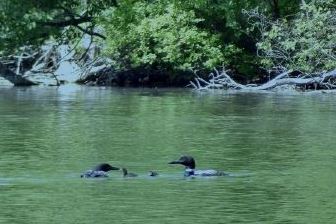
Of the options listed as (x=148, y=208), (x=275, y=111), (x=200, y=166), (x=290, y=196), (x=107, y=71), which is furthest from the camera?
(x=107, y=71)

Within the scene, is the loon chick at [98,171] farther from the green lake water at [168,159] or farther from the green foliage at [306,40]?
the green foliage at [306,40]

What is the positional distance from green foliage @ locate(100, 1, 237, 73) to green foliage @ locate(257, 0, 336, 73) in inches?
112

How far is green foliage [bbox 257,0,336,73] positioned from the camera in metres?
38.1

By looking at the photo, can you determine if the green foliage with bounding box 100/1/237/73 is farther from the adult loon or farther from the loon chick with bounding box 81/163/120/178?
the loon chick with bounding box 81/163/120/178

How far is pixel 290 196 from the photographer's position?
577 inches

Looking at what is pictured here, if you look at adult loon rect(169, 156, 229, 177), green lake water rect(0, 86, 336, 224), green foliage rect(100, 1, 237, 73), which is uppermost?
green foliage rect(100, 1, 237, 73)

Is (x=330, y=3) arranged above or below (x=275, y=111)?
above

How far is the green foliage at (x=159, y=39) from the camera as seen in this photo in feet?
143

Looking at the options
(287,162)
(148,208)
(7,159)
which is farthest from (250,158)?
(148,208)

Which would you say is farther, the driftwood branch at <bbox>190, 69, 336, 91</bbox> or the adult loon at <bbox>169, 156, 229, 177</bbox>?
the driftwood branch at <bbox>190, 69, 336, 91</bbox>

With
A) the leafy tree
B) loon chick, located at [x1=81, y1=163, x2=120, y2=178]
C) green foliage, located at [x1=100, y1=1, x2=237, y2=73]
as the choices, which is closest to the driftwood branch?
green foliage, located at [x1=100, y1=1, x2=237, y2=73]

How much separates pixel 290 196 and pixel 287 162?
3647 mm

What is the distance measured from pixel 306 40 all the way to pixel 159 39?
23.9 ft

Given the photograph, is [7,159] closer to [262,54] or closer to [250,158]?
[250,158]
